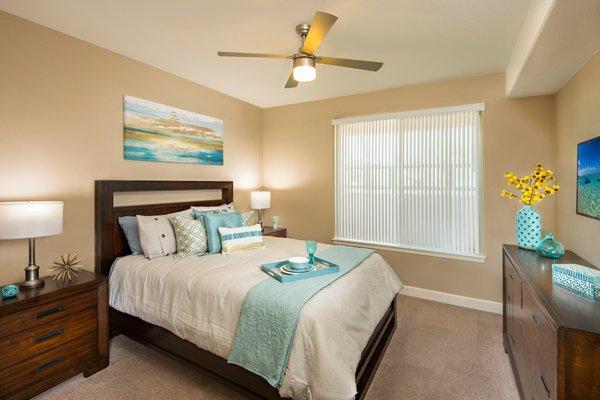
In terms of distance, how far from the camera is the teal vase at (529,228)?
2221mm

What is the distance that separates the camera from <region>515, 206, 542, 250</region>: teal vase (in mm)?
2221

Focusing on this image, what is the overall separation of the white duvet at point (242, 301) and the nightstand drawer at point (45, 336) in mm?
282

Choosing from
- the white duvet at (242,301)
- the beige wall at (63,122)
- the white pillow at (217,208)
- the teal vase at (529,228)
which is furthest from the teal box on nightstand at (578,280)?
the beige wall at (63,122)

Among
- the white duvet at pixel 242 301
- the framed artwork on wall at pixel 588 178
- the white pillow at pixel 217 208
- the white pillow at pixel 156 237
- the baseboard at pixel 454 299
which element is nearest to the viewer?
the white duvet at pixel 242 301

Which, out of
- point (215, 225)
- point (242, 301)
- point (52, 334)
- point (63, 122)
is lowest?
point (52, 334)

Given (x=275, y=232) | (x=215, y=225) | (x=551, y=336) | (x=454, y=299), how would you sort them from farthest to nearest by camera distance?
(x=275, y=232)
(x=454, y=299)
(x=215, y=225)
(x=551, y=336)

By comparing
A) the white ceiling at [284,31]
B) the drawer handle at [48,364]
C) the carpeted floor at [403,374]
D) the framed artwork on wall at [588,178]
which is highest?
the white ceiling at [284,31]

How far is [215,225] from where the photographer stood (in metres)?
2.92

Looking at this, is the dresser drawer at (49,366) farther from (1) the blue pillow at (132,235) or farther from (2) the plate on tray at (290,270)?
(2) the plate on tray at (290,270)

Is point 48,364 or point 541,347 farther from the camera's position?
point 48,364

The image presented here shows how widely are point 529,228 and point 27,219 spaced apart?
3.61 m

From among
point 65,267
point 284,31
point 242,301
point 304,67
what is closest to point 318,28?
point 304,67

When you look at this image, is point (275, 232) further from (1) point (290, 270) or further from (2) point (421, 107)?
(2) point (421, 107)

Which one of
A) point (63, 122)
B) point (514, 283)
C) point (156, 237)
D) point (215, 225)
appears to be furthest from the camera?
point (215, 225)
